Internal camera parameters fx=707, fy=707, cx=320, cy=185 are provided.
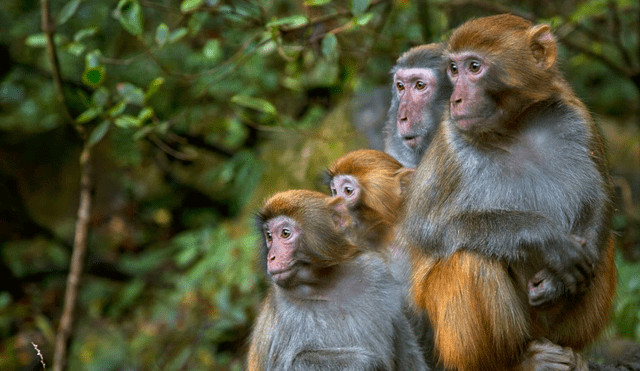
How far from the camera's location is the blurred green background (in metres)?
6.23

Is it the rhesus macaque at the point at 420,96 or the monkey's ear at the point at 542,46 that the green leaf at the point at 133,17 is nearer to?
the rhesus macaque at the point at 420,96

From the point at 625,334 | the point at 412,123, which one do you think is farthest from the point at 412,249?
the point at 625,334

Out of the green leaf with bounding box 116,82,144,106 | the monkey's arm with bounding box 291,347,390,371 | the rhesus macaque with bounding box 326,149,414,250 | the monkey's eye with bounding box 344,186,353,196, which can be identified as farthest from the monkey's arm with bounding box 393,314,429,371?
the green leaf with bounding box 116,82,144,106

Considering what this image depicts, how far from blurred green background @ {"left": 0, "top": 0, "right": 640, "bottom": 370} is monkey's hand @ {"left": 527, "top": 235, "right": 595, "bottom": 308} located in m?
2.27

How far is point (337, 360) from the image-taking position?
3520 millimetres

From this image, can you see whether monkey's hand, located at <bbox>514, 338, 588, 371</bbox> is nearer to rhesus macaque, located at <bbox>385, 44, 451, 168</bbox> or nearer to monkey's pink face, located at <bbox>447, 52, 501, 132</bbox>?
monkey's pink face, located at <bbox>447, 52, 501, 132</bbox>

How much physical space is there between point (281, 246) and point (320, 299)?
36cm

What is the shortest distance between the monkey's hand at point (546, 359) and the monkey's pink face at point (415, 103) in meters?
1.33

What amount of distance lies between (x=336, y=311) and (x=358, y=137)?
405cm

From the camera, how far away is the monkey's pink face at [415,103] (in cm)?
413

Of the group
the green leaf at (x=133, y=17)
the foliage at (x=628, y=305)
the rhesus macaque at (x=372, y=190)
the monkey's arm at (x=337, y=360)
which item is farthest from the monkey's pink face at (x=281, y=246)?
the foliage at (x=628, y=305)

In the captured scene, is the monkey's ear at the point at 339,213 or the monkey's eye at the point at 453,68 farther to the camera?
the monkey's ear at the point at 339,213

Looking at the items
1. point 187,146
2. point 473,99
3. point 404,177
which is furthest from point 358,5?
point 187,146

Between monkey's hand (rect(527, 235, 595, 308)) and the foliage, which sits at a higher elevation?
monkey's hand (rect(527, 235, 595, 308))
